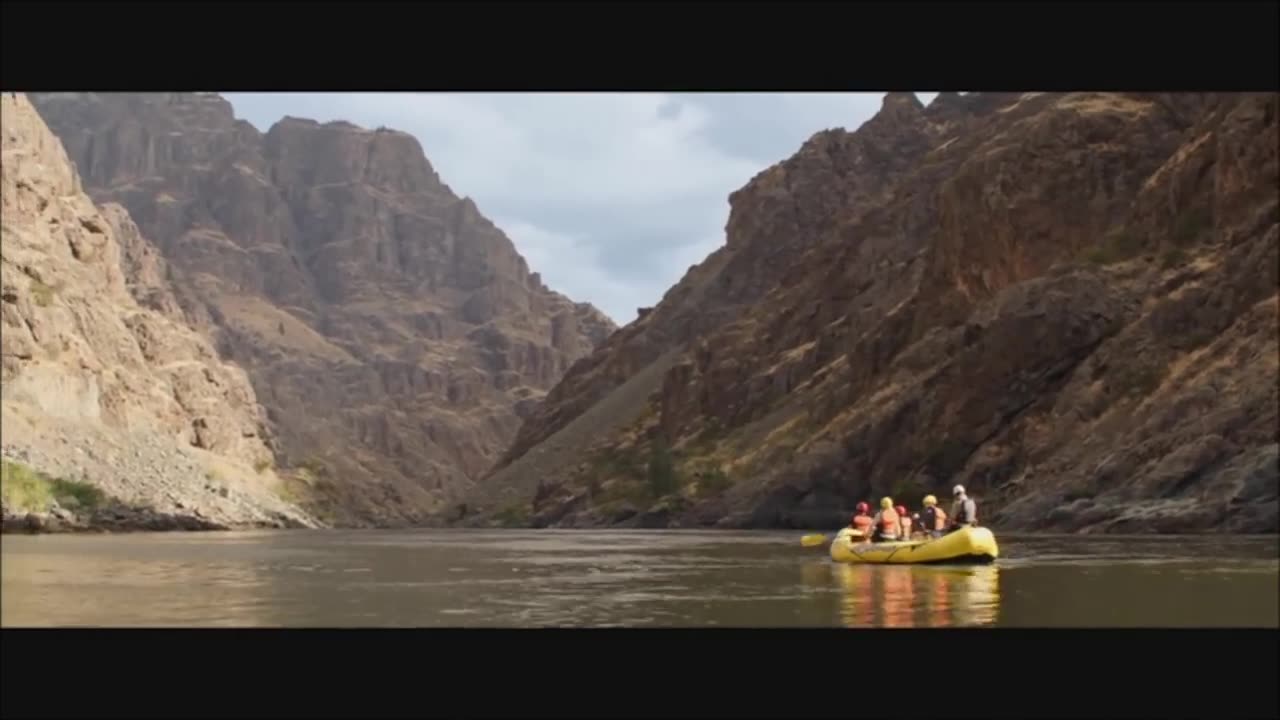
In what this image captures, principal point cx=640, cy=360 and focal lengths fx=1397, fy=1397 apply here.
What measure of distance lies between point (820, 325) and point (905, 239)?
42.5 feet

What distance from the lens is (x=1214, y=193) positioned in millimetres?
81938

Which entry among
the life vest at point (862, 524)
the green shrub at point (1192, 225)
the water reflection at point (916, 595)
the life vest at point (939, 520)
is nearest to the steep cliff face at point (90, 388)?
the life vest at point (862, 524)

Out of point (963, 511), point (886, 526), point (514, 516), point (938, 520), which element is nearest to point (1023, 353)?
point (886, 526)

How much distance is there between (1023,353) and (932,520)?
47.5 metres

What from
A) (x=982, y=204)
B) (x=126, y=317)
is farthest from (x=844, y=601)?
(x=126, y=317)

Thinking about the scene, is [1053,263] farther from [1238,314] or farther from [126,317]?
[126,317]

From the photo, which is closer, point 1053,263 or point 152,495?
point 1053,263

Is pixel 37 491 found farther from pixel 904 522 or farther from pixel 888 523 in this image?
pixel 888 523

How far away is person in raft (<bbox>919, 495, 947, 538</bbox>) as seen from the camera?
39.1 meters

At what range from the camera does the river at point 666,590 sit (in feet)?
75.9

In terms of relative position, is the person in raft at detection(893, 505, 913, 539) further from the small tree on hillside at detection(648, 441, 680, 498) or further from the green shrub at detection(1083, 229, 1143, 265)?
the small tree on hillside at detection(648, 441, 680, 498)

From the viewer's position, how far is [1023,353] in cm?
8531

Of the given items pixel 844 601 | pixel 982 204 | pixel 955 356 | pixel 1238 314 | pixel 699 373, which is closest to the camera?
pixel 844 601
